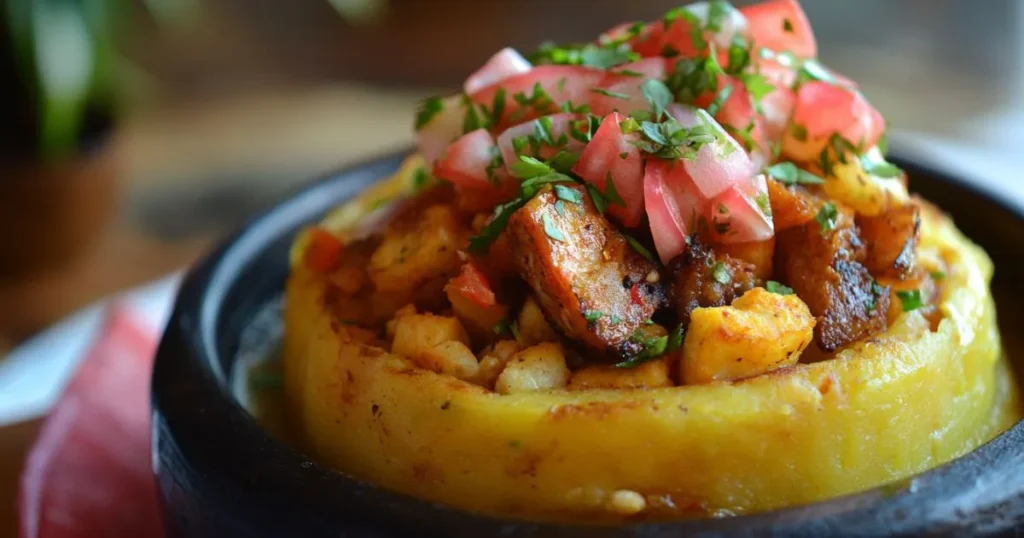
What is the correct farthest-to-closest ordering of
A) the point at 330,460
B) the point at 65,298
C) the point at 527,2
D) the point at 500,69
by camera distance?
the point at 527,2, the point at 65,298, the point at 500,69, the point at 330,460

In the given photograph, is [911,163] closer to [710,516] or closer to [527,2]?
[710,516]

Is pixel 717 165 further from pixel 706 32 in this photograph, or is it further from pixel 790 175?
pixel 706 32

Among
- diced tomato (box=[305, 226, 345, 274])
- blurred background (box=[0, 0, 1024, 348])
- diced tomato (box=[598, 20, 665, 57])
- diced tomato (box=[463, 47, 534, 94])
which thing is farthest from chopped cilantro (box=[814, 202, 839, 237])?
blurred background (box=[0, 0, 1024, 348])

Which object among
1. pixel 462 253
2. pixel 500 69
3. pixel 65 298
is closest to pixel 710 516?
pixel 462 253

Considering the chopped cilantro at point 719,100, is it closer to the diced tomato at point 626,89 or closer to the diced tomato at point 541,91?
the diced tomato at point 626,89


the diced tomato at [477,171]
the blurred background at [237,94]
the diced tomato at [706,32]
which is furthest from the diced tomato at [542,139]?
the blurred background at [237,94]

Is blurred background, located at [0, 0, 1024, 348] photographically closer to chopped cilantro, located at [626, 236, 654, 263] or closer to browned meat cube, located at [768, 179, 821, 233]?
browned meat cube, located at [768, 179, 821, 233]

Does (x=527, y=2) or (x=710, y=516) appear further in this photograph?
(x=527, y=2)
